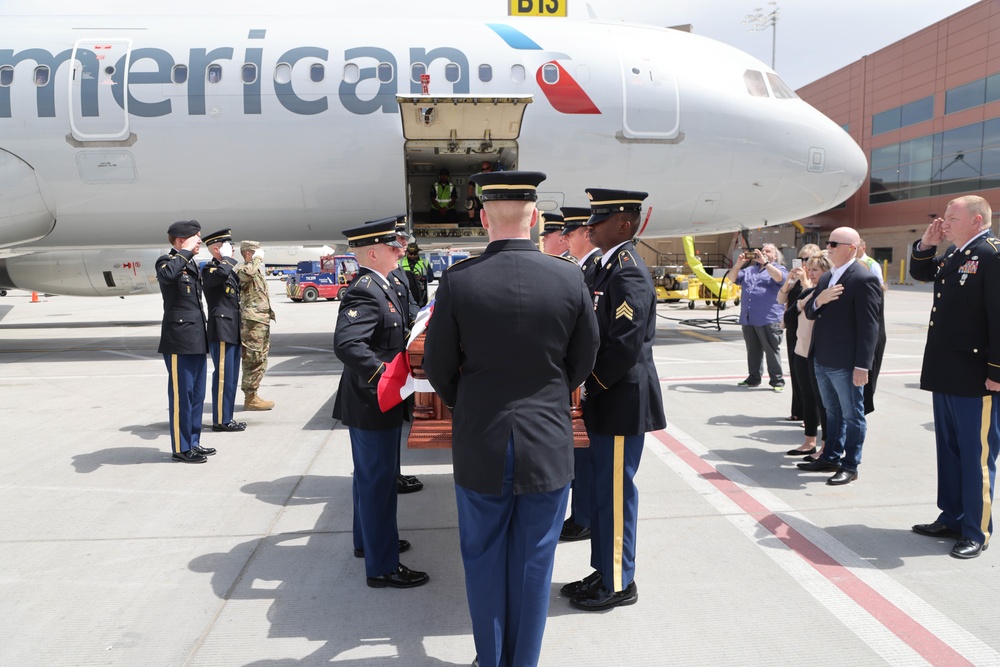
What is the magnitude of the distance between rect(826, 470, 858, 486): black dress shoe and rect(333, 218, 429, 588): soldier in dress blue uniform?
3.02 m

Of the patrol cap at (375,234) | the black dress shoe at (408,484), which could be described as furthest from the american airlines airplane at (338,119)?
the patrol cap at (375,234)

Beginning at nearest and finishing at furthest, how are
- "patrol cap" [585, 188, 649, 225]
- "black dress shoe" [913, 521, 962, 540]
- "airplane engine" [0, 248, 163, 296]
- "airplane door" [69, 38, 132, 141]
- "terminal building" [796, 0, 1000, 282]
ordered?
"patrol cap" [585, 188, 649, 225] → "black dress shoe" [913, 521, 962, 540] → "airplane door" [69, 38, 132, 141] → "airplane engine" [0, 248, 163, 296] → "terminal building" [796, 0, 1000, 282]

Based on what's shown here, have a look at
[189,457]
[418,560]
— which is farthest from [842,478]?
[189,457]

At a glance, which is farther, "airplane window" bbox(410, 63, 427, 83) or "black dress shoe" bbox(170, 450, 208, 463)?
"airplane window" bbox(410, 63, 427, 83)

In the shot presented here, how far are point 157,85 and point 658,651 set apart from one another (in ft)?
31.9

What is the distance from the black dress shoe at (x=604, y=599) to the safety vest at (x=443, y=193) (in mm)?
8639

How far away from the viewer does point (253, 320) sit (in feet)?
22.8

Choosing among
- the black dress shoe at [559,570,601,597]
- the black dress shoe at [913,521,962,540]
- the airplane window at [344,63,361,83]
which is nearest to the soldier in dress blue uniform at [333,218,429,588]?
the black dress shoe at [559,570,601,597]

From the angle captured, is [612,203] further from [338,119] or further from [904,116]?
[904,116]

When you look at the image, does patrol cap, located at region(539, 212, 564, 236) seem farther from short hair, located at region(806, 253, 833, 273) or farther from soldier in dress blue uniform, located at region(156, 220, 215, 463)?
soldier in dress blue uniform, located at region(156, 220, 215, 463)

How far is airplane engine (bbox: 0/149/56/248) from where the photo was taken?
9.45m

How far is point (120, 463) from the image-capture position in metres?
Answer: 5.36

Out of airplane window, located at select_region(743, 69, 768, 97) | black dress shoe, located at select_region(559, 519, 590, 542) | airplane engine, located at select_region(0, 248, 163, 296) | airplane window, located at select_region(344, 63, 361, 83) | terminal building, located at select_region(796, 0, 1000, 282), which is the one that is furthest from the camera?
terminal building, located at select_region(796, 0, 1000, 282)

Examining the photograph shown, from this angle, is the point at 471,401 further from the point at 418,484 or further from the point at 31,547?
the point at 31,547
